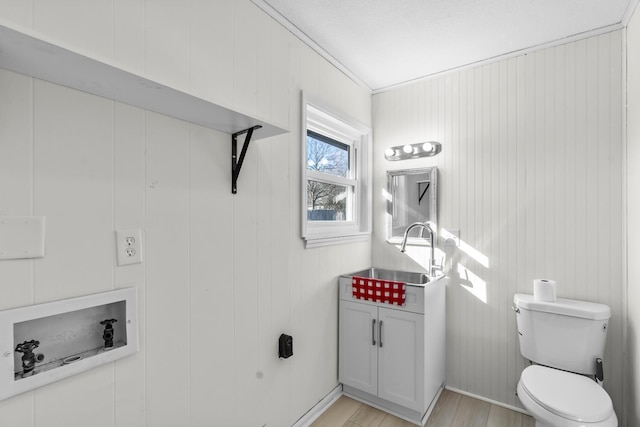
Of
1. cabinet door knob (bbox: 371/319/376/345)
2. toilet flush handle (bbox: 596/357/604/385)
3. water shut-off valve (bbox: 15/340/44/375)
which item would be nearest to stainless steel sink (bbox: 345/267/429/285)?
cabinet door knob (bbox: 371/319/376/345)

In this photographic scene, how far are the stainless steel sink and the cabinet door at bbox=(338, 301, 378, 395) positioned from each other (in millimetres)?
282

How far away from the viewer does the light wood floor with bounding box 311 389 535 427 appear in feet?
6.34

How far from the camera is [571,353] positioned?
5.74ft

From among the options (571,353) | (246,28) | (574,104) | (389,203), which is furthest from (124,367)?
(574,104)

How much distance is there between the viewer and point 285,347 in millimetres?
1709

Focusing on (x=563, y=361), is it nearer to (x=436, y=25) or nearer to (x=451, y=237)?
(x=451, y=237)

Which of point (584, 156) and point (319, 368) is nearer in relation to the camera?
point (584, 156)

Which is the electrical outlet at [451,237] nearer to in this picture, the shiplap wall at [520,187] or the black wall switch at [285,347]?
the shiplap wall at [520,187]

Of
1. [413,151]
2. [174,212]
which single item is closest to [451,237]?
[413,151]

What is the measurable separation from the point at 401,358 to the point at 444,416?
48 cm

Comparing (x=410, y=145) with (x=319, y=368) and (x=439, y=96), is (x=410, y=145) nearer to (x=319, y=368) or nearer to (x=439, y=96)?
(x=439, y=96)

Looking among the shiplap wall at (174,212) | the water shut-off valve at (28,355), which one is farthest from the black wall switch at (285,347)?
the water shut-off valve at (28,355)

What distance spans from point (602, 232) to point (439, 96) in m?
1.37

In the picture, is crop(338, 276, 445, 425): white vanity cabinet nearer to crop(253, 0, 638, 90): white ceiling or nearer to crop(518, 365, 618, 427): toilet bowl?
crop(518, 365, 618, 427): toilet bowl
